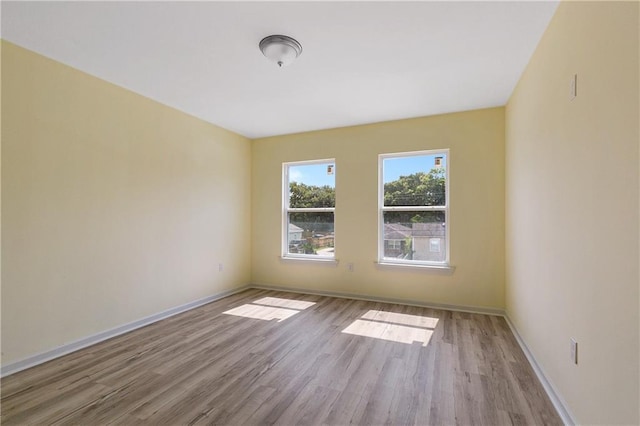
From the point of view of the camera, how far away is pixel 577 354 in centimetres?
166

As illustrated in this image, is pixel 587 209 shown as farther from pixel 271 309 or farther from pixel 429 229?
pixel 271 309

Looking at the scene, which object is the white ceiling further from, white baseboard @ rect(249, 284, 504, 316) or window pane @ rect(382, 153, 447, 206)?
white baseboard @ rect(249, 284, 504, 316)

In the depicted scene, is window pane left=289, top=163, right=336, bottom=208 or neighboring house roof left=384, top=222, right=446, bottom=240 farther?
window pane left=289, top=163, right=336, bottom=208

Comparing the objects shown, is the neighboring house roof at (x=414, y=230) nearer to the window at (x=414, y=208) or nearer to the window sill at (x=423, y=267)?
the window at (x=414, y=208)

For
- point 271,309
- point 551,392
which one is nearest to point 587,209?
point 551,392

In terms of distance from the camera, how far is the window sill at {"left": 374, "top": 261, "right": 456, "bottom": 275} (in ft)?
12.7

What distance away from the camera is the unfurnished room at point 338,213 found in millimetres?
1643

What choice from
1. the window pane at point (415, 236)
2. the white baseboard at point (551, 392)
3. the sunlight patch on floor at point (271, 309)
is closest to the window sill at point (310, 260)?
the sunlight patch on floor at point (271, 309)

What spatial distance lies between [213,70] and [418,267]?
3388 millimetres

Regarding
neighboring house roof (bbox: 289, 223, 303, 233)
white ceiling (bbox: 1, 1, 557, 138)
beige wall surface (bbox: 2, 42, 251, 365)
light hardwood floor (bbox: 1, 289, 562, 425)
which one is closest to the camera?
light hardwood floor (bbox: 1, 289, 562, 425)

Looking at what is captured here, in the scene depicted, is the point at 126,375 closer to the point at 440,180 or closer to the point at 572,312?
the point at 572,312

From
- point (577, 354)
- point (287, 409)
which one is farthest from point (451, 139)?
point (287, 409)

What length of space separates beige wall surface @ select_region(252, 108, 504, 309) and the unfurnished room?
3 centimetres

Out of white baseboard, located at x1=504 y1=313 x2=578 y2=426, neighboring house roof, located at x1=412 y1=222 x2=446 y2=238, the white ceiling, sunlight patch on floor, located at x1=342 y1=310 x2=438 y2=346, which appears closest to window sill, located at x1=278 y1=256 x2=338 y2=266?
sunlight patch on floor, located at x1=342 y1=310 x2=438 y2=346
